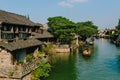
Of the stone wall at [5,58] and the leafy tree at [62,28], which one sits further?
the leafy tree at [62,28]

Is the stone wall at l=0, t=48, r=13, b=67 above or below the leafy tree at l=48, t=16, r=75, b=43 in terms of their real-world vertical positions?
below

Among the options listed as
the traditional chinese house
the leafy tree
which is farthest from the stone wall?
the leafy tree

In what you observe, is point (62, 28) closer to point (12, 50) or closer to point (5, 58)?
point (5, 58)

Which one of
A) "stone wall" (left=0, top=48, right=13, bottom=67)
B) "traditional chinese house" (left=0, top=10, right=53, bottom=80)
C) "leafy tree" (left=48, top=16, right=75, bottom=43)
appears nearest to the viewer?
"traditional chinese house" (left=0, top=10, right=53, bottom=80)

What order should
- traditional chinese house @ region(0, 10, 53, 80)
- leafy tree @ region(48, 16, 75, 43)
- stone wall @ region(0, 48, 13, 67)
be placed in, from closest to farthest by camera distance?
traditional chinese house @ region(0, 10, 53, 80)
stone wall @ region(0, 48, 13, 67)
leafy tree @ region(48, 16, 75, 43)

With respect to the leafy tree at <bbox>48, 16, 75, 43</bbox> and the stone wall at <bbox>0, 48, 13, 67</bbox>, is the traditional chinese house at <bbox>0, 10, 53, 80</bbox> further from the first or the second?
the leafy tree at <bbox>48, 16, 75, 43</bbox>

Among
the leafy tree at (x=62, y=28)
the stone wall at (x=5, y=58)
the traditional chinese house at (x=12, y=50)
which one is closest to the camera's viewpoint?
the traditional chinese house at (x=12, y=50)

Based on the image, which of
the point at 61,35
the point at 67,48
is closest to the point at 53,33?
the point at 61,35

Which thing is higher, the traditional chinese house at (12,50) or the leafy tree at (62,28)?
the leafy tree at (62,28)

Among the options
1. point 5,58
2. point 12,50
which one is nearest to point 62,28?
point 5,58

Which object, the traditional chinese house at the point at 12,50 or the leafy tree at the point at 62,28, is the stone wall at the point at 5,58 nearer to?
the traditional chinese house at the point at 12,50

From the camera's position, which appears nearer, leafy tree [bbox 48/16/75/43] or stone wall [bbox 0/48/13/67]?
stone wall [bbox 0/48/13/67]

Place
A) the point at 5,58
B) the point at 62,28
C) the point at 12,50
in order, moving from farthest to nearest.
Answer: the point at 62,28
the point at 5,58
the point at 12,50

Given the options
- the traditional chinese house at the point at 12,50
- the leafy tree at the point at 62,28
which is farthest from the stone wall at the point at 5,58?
the leafy tree at the point at 62,28
